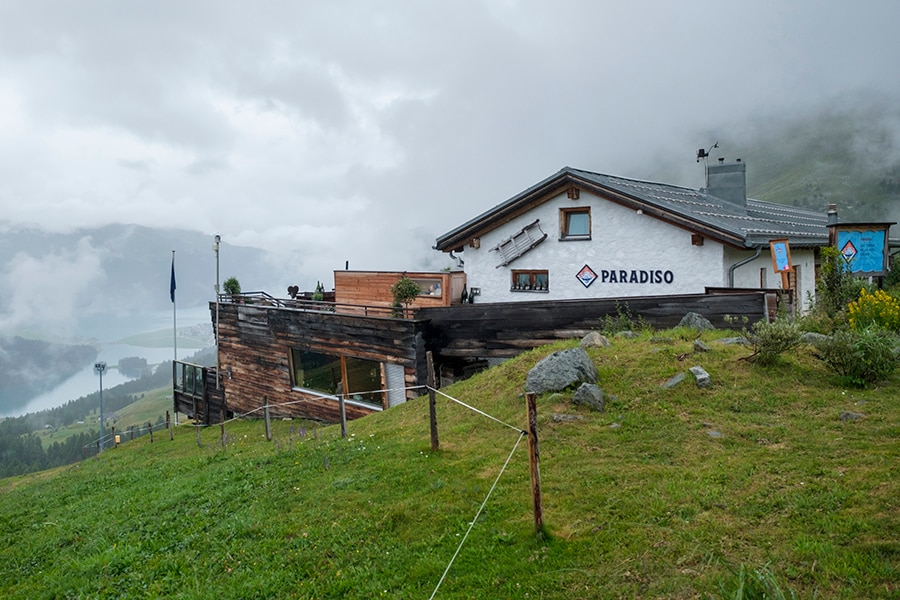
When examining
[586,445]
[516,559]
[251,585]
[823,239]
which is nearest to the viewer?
[516,559]

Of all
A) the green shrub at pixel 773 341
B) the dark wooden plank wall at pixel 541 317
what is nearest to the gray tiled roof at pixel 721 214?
the dark wooden plank wall at pixel 541 317

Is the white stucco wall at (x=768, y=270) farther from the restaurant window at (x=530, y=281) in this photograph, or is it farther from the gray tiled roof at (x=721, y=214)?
the restaurant window at (x=530, y=281)

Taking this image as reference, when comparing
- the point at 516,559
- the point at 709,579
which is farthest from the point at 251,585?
the point at 709,579

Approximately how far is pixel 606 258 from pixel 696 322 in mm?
5642

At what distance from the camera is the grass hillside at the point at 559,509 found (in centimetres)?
495

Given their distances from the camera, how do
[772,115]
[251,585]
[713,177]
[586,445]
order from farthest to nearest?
[772,115] < [713,177] < [586,445] < [251,585]

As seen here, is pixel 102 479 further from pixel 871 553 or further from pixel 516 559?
pixel 871 553

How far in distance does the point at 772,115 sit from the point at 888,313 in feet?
625

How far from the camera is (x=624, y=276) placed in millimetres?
18094

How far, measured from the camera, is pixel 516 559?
5.47m

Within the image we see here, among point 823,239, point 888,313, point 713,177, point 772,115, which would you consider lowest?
point 888,313

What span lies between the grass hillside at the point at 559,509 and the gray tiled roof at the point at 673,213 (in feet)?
19.1

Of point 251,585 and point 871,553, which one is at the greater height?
point 871,553

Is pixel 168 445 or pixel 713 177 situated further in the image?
pixel 713 177
